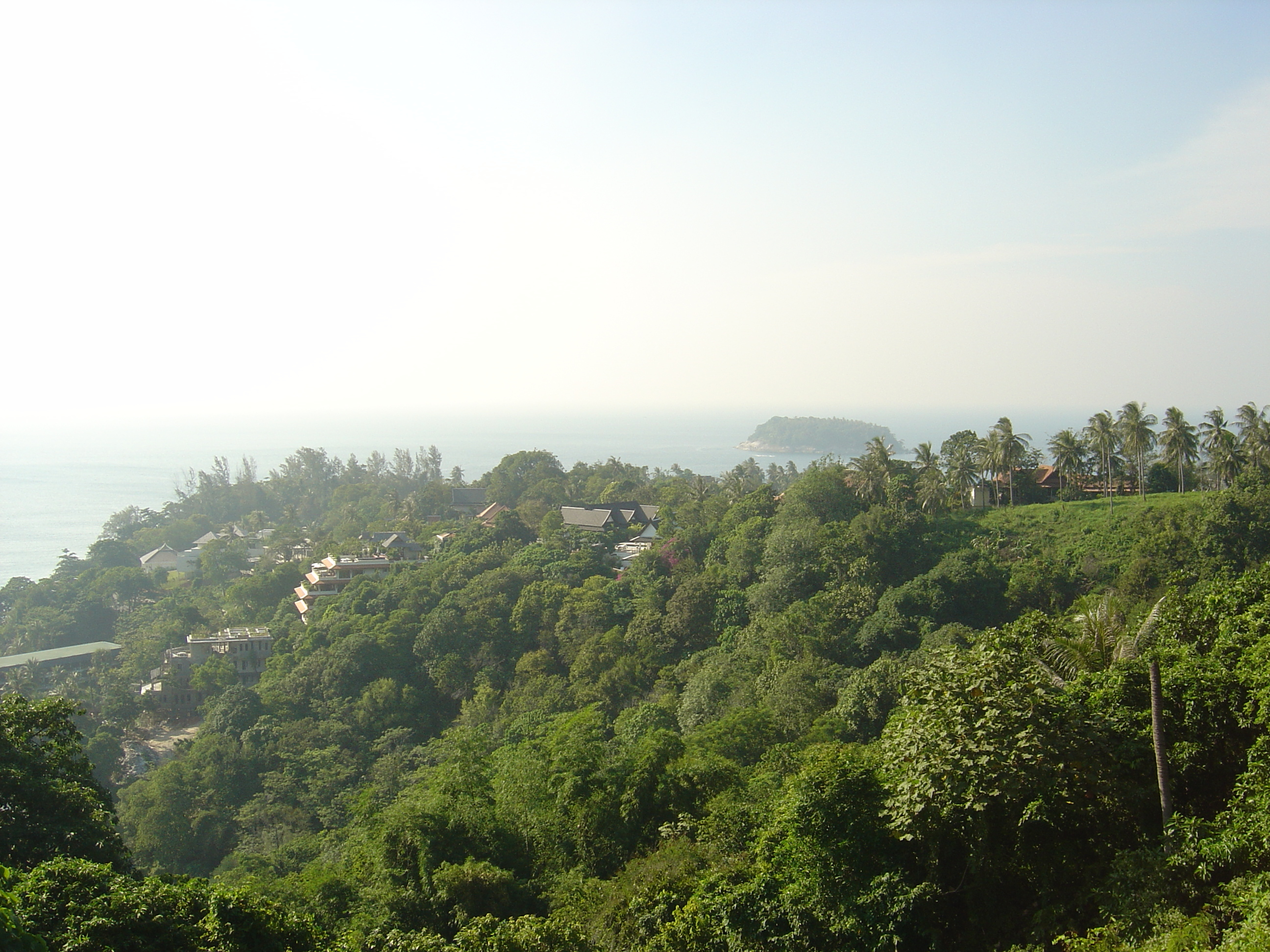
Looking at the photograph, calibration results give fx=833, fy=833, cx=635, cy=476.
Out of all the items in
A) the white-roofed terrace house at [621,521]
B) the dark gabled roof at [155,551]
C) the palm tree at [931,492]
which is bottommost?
the dark gabled roof at [155,551]

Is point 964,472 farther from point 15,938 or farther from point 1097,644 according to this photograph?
point 15,938

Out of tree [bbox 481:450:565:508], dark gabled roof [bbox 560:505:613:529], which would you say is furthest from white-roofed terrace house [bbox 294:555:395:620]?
tree [bbox 481:450:565:508]

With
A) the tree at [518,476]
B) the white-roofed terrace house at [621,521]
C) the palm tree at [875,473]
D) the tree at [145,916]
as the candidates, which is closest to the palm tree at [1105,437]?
the palm tree at [875,473]

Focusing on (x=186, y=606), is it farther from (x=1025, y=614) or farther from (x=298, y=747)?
(x=1025, y=614)

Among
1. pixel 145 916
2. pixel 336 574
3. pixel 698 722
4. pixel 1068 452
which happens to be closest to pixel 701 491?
pixel 1068 452

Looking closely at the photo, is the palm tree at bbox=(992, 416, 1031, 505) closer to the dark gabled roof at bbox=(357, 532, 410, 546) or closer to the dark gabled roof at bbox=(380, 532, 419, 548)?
the dark gabled roof at bbox=(380, 532, 419, 548)

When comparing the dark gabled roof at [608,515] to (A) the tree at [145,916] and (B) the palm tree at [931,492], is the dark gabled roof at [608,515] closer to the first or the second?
(B) the palm tree at [931,492]

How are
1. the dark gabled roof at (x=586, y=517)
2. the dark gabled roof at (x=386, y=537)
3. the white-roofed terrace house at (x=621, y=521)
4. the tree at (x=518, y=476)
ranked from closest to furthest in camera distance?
1. the white-roofed terrace house at (x=621, y=521)
2. the dark gabled roof at (x=586, y=517)
3. the dark gabled roof at (x=386, y=537)
4. the tree at (x=518, y=476)
